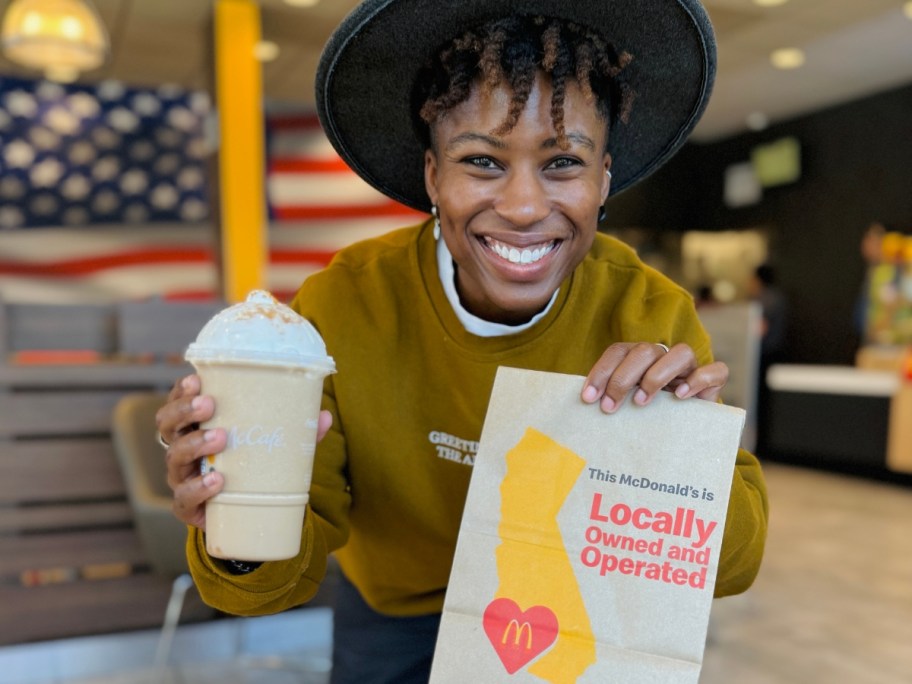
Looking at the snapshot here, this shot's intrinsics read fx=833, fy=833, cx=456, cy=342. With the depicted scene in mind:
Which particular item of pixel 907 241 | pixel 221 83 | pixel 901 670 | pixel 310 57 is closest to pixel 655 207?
pixel 907 241

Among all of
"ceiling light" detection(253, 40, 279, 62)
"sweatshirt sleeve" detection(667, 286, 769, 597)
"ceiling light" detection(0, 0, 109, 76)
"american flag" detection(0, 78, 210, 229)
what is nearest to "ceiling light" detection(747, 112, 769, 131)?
"ceiling light" detection(253, 40, 279, 62)

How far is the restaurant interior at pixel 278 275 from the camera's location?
302cm

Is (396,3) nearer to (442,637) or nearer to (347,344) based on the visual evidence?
(347,344)

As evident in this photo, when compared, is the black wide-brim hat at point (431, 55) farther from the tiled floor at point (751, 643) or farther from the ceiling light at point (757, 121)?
the ceiling light at point (757, 121)

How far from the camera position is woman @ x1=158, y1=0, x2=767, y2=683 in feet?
3.33

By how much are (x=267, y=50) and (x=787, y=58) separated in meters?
4.42

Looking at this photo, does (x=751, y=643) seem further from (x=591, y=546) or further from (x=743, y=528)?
(x=591, y=546)

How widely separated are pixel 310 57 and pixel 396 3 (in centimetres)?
654

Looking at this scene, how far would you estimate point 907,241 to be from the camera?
7.63 m

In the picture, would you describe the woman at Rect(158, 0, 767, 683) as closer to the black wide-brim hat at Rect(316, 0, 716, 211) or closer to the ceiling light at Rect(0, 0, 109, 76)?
the black wide-brim hat at Rect(316, 0, 716, 211)

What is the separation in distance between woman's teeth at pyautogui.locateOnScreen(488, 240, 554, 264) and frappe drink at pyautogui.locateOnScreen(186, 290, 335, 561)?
0.31m

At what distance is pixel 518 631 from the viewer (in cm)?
86

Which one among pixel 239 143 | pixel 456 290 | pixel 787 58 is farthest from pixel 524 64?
pixel 787 58

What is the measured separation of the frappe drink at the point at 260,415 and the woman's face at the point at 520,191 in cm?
31
